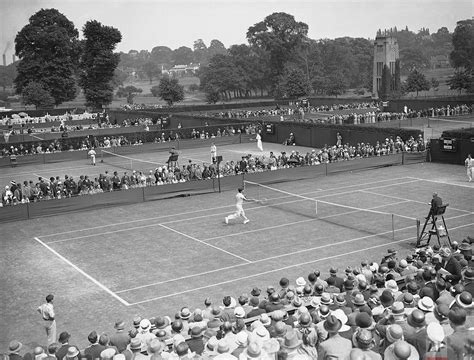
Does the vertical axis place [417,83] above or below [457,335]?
above

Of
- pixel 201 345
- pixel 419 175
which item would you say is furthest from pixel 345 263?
pixel 419 175

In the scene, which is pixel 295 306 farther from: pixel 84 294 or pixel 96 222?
pixel 96 222

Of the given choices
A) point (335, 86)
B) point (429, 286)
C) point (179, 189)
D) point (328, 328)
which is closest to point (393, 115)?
point (179, 189)

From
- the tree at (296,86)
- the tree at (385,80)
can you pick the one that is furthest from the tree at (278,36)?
the tree at (385,80)

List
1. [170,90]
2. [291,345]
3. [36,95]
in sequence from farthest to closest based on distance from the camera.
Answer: [170,90], [36,95], [291,345]

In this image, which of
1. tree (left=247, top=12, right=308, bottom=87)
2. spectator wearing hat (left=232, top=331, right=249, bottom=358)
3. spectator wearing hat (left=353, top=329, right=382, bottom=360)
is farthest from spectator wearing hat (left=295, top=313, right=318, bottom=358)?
tree (left=247, top=12, right=308, bottom=87)

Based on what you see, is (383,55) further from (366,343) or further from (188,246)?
(366,343)

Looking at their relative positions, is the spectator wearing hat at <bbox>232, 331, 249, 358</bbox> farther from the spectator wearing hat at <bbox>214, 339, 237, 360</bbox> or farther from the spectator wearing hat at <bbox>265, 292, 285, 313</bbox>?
the spectator wearing hat at <bbox>265, 292, 285, 313</bbox>
